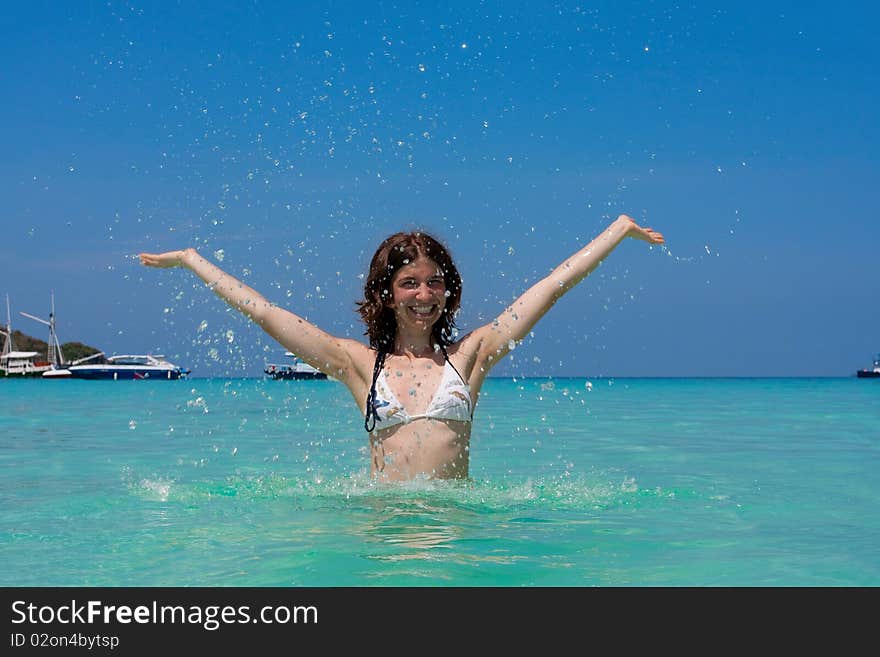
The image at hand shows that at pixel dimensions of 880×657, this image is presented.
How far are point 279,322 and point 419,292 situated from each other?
923 millimetres

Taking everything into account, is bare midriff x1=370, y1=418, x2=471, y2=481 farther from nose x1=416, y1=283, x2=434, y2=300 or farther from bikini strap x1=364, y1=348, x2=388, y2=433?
nose x1=416, y1=283, x2=434, y2=300

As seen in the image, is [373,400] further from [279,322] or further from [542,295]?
[542,295]

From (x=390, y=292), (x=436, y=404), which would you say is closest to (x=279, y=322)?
(x=390, y=292)

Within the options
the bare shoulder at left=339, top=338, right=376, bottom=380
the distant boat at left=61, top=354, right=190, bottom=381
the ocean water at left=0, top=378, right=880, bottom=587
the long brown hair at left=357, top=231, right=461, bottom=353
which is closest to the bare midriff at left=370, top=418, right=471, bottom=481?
the ocean water at left=0, top=378, right=880, bottom=587

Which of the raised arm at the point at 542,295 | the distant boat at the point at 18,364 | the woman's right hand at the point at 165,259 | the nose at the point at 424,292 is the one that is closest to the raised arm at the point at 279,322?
the woman's right hand at the point at 165,259

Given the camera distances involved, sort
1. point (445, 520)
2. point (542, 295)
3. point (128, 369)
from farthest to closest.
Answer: point (128, 369)
point (542, 295)
point (445, 520)

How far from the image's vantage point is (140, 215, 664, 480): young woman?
5973mm

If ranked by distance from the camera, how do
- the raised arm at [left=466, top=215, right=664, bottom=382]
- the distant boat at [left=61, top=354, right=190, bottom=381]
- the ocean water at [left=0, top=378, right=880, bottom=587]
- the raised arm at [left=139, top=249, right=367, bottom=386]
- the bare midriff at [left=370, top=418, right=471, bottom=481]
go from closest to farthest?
the ocean water at [left=0, top=378, right=880, bottom=587]
the raised arm at [left=139, top=249, right=367, bottom=386]
the raised arm at [left=466, top=215, right=664, bottom=382]
the bare midriff at [left=370, top=418, right=471, bottom=481]
the distant boat at [left=61, top=354, right=190, bottom=381]

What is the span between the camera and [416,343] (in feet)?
20.5

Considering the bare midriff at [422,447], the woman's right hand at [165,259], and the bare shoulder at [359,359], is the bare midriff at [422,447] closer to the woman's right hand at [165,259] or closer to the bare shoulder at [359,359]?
the bare shoulder at [359,359]

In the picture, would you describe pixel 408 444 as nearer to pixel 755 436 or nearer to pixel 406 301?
pixel 406 301
